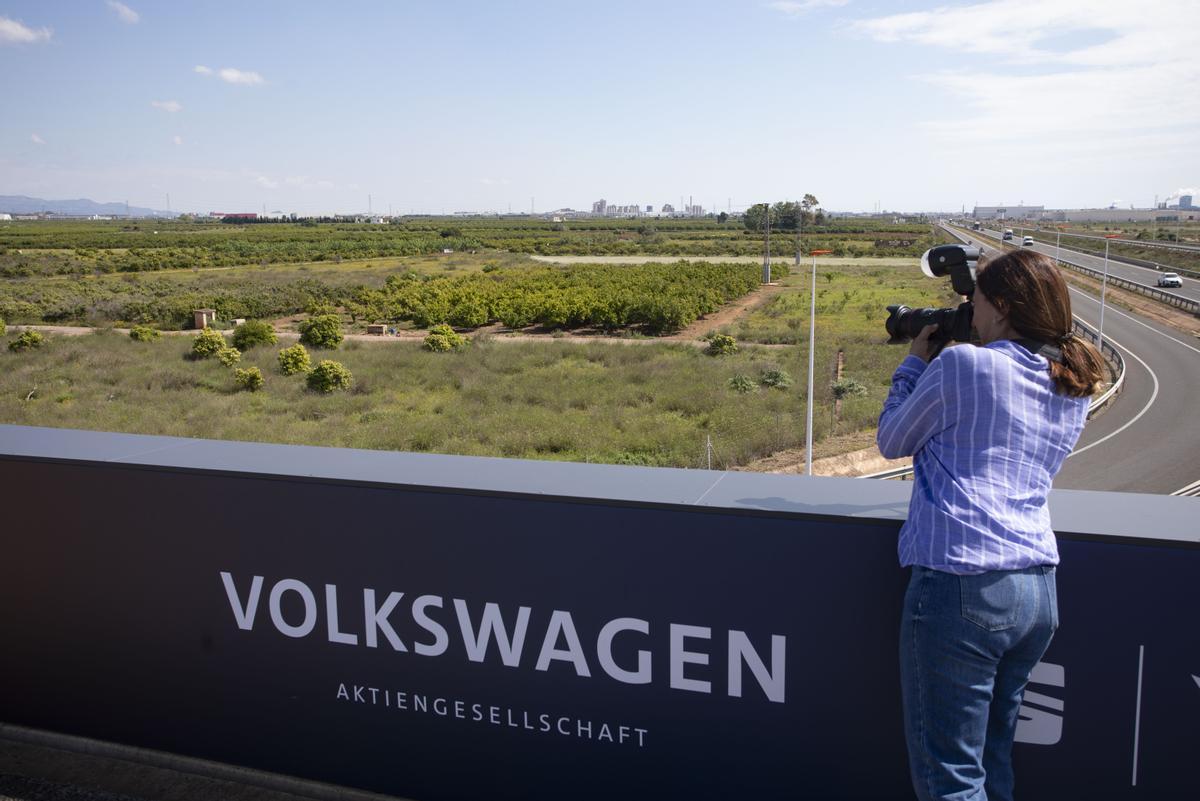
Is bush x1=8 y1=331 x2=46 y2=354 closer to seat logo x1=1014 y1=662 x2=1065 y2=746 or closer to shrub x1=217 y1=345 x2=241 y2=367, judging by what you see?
shrub x1=217 y1=345 x2=241 y2=367

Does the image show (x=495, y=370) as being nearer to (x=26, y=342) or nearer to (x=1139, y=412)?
(x=26, y=342)

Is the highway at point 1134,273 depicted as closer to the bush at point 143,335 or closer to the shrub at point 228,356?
the shrub at point 228,356

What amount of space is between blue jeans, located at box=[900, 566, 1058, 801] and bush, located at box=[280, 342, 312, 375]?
2810cm

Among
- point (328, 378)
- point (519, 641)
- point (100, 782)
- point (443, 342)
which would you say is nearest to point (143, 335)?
point (443, 342)

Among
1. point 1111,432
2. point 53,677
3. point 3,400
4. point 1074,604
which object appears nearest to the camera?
point 1074,604

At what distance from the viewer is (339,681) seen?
3.35m

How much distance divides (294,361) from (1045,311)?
1123 inches

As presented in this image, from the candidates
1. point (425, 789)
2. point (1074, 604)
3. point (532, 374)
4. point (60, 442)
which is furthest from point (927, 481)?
point (532, 374)

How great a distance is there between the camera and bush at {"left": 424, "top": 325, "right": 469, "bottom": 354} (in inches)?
1344

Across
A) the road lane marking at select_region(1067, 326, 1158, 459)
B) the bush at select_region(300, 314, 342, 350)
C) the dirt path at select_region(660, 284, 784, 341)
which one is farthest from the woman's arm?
the dirt path at select_region(660, 284, 784, 341)

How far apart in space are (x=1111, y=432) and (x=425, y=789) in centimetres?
2737

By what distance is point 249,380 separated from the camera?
26.8 meters

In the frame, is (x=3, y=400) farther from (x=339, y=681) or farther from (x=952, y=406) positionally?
(x=952, y=406)

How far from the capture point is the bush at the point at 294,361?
28.6 metres
